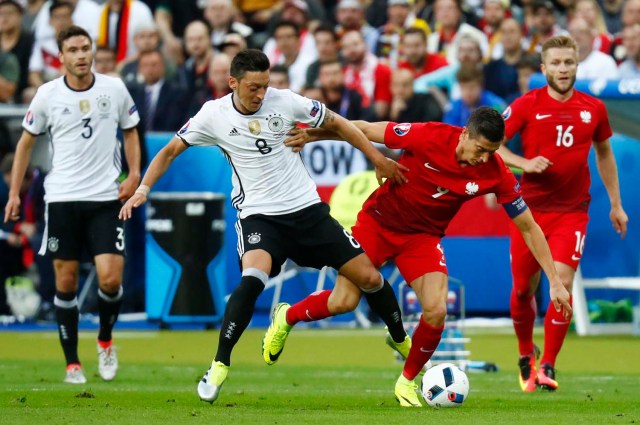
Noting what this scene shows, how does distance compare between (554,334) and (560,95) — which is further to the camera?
(560,95)

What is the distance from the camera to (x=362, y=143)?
9.86 m

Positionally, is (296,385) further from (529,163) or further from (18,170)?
(18,170)

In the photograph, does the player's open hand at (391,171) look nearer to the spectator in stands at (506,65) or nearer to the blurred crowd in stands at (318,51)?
the blurred crowd in stands at (318,51)

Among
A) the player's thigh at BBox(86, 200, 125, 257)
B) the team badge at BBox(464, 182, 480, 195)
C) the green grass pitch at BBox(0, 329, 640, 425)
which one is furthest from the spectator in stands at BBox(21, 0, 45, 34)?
the team badge at BBox(464, 182, 480, 195)

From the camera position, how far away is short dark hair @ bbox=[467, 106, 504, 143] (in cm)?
933

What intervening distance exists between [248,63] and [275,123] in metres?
0.55

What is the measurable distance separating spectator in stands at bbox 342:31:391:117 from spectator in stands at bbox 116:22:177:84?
262 cm

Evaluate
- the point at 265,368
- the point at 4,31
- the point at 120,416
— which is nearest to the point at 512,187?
the point at 120,416

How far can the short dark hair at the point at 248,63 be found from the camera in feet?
31.5

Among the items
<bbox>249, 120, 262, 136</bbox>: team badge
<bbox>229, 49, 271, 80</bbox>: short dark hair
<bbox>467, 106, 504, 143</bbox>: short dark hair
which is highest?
<bbox>229, 49, 271, 80</bbox>: short dark hair

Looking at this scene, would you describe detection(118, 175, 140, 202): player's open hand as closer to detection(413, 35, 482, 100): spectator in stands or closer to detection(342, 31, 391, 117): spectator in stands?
detection(342, 31, 391, 117): spectator in stands

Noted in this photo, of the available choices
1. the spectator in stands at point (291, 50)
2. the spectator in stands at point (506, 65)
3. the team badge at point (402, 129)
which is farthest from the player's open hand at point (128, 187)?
the spectator in stands at point (291, 50)

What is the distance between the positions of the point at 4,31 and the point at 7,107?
280 cm

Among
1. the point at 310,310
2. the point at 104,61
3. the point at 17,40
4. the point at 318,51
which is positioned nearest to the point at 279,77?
the point at 318,51
